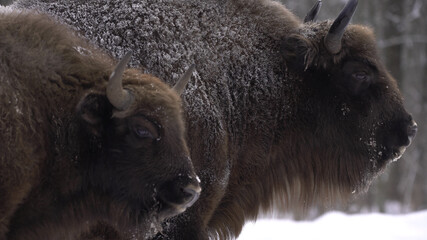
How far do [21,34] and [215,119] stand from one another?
5.73 ft

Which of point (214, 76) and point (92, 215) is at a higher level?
point (214, 76)

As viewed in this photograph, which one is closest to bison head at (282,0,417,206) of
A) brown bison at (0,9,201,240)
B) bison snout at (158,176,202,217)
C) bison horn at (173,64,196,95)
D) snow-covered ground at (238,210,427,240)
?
bison horn at (173,64,196,95)

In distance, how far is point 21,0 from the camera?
585cm

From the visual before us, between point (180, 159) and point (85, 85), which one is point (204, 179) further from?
point (85, 85)

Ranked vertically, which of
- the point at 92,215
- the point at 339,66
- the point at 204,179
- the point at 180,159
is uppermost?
the point at 339,66

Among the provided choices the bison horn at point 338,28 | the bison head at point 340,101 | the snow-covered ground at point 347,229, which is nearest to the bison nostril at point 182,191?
the bison head at point 340,101

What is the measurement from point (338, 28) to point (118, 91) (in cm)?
268

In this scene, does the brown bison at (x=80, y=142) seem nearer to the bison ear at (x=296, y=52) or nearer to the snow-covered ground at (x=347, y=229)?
the bison ear at (x=296, y=52)

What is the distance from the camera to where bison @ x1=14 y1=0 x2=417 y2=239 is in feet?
18.3

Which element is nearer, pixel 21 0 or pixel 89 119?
pixel 89 119

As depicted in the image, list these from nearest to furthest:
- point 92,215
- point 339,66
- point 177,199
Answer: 1. point 177,199
2. point 92,215
3. point 339,66

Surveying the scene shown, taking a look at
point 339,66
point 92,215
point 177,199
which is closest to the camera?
point 177,199

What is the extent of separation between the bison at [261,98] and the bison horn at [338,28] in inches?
0.4

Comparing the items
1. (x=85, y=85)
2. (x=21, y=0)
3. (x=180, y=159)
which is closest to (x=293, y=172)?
(x=180, y=159)
